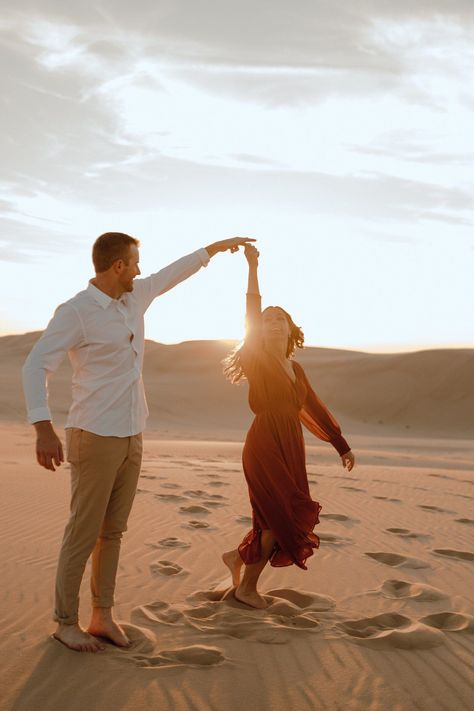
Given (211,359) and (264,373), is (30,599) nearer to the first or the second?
(264,373)

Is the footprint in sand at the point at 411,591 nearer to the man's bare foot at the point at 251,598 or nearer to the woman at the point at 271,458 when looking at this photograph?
the woman at the point at 271,458

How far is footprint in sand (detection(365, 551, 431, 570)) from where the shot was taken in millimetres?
6496

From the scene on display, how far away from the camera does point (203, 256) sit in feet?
14.9

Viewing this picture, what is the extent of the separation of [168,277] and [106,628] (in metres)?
2.05

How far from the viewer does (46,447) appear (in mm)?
3605

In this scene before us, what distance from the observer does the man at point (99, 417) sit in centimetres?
385

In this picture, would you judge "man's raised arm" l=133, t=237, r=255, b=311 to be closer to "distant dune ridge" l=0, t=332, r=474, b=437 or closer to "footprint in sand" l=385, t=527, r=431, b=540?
"footprint in sand" l=385, t=527, r=431, b=540

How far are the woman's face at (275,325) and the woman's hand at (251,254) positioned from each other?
1.33ft

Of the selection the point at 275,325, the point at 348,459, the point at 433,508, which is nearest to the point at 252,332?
the point at 275,325

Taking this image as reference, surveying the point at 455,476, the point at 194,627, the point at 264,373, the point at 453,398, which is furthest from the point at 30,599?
the point at 453,398

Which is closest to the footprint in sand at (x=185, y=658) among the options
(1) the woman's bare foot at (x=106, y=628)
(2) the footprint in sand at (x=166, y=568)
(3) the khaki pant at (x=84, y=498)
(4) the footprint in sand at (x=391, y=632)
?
(1) the woman's bare foot at (x=106, y=628)

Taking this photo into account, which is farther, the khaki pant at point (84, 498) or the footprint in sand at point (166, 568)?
the footprint in sand at point (166, 568)

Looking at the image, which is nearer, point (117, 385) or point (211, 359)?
point (117, 385)

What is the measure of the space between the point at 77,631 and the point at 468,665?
216 cm
